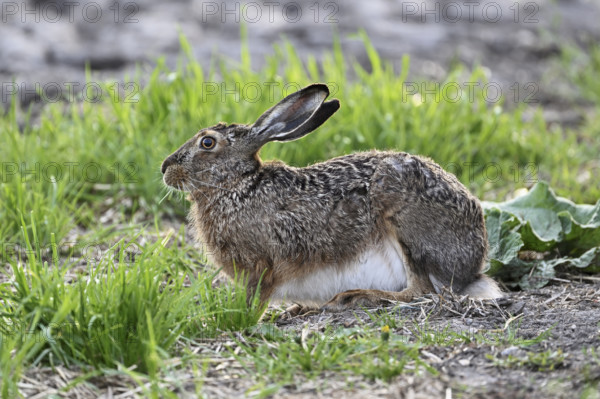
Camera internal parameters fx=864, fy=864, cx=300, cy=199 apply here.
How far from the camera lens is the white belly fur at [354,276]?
4.75 metres

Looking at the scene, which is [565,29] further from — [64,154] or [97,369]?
[97,369]

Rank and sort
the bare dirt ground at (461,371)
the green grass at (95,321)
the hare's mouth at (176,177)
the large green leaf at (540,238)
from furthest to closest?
the large green leaf at (540,238)
the hare's mouth at (176,177)
the green grass at (95,321)
the bare dirt ground at (461,371)

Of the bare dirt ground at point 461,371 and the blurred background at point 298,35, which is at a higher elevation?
the blurred background at point 298,35

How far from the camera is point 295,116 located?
491 centimetres

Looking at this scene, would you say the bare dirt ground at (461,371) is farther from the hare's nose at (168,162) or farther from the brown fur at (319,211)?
the hare's nose at (168,162)

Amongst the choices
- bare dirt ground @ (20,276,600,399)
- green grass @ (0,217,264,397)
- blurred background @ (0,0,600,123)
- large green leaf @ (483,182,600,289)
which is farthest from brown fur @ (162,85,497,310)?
blurred background @ (0,0,600,123)

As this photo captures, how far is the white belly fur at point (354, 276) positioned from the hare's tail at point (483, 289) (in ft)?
1.24

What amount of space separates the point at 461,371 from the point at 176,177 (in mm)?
2097

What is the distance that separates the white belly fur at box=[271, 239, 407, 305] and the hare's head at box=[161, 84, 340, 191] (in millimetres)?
720

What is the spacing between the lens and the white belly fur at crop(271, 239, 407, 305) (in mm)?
4746

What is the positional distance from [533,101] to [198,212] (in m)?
6.00

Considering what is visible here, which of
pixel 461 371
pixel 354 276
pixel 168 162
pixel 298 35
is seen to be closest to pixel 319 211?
pixel 354 276

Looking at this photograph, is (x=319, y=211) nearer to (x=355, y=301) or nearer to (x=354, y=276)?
(x=354, y=276)

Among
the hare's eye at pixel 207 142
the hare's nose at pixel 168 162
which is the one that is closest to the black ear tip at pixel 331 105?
the hare's eye at pixel 207 142
